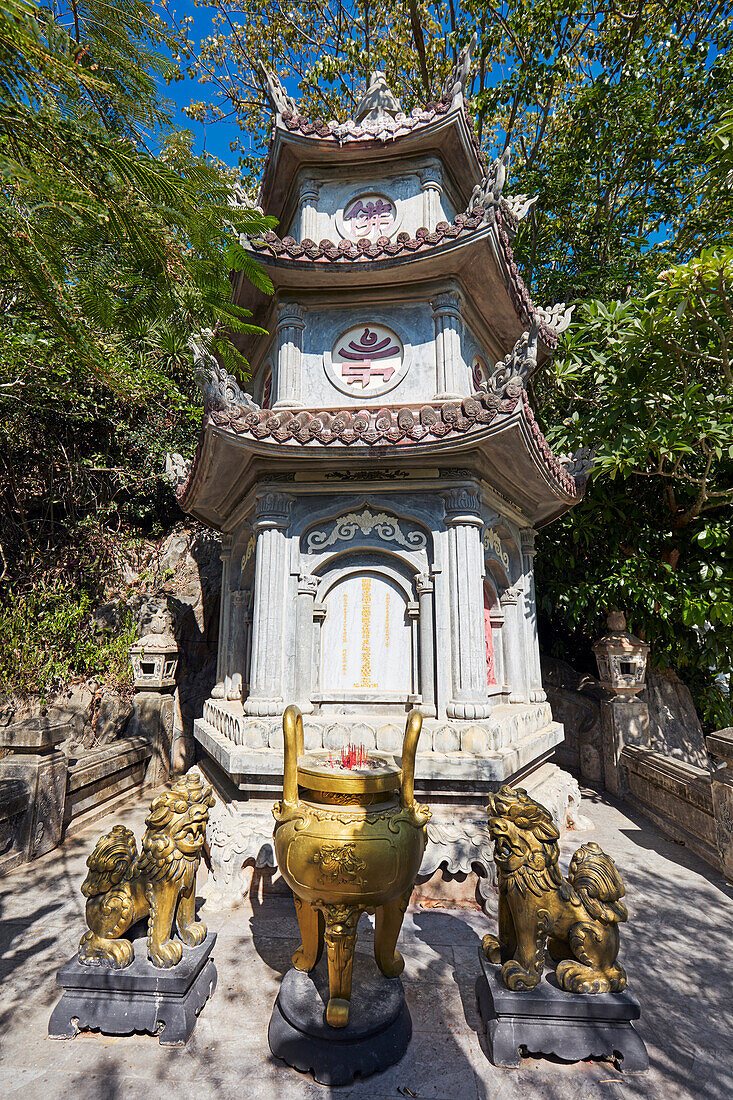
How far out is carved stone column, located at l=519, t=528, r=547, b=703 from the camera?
841 cm

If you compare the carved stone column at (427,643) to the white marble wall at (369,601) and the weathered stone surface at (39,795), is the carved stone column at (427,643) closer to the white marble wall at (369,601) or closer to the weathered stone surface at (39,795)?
the white marble wall at (369,601)

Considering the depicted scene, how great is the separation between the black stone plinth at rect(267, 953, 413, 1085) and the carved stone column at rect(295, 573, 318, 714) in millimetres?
3244

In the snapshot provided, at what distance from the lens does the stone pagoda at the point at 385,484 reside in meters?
5.92

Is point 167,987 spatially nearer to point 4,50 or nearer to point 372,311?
point 4,50

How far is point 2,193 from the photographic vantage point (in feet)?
8.86

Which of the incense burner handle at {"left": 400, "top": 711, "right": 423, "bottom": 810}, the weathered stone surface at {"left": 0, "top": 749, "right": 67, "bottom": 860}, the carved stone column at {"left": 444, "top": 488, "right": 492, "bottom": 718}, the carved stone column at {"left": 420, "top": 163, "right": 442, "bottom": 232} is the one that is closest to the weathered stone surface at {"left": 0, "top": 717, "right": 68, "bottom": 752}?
the weathered stone surface at {"left": 0, "top": 749, "right": 67, "bottom": 860}

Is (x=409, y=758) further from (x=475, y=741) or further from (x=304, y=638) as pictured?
(x=304, y=638)

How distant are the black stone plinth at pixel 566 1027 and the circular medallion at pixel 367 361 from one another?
262 inches

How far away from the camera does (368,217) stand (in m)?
8.51

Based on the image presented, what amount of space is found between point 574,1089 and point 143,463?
1329 centimetres

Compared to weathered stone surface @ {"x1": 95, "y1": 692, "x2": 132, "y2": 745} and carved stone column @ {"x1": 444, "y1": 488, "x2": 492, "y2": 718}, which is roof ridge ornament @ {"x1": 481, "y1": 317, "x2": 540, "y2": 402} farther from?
weathered stone surface @ {"x1": 95, "y1": 692, "x2": 132, "y2": 745}

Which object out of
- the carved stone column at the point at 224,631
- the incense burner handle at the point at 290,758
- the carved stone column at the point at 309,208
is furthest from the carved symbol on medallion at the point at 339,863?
the carved stone column at the point at 309,208

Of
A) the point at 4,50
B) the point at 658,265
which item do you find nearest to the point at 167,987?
the point at 4,50

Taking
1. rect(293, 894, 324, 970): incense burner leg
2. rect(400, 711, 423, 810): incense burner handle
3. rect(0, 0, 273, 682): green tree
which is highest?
rect(0, 0, 273, 682): green tree
